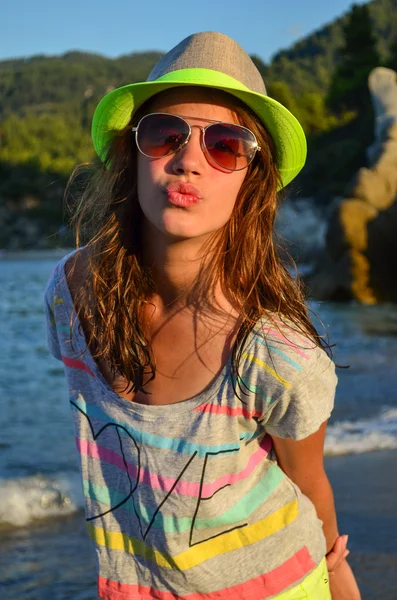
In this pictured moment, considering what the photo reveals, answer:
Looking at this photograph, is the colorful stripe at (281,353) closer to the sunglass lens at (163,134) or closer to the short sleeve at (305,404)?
the short sleeve at (305,404)

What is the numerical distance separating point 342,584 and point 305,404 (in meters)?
0.58

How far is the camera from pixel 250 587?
5.49 ft

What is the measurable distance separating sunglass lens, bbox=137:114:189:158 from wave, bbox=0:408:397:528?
109 inches

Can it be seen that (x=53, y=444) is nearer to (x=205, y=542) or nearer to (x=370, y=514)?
(x=370, y=514)

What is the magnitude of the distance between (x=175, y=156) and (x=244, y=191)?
22 centimetres

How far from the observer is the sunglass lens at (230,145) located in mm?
1676

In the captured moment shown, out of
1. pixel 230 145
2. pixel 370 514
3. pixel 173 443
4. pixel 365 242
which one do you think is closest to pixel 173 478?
pixel 173 443

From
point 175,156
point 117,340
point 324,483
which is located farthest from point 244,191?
point 324,483

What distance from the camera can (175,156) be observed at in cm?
169

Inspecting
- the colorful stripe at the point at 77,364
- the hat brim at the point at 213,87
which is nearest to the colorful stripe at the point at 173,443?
the colorful stripe at the point at 77,364

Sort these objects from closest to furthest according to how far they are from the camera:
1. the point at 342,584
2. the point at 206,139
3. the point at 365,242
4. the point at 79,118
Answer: the point at 206,139, the point at 342,584, the point at 365,242, the point at 79,118

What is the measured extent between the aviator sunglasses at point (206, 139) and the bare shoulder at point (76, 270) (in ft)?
1.12

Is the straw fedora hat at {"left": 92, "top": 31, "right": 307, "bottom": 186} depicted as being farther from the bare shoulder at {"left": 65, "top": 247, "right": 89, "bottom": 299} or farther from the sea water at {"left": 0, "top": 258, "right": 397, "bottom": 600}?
the sea water at {"left": 0, "top": 258, "right": 397, "bottom": 600}

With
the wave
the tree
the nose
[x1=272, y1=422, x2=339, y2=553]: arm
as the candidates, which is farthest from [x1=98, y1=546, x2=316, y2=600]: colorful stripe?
the tree
